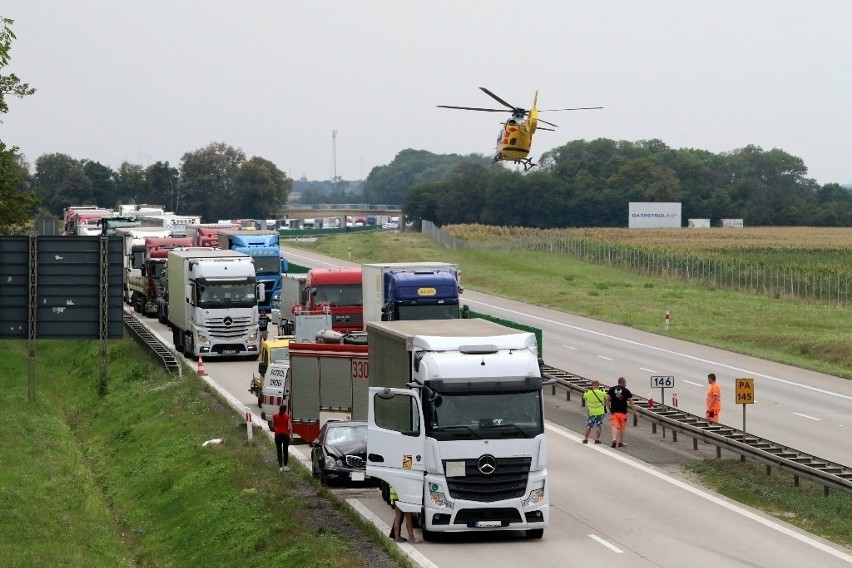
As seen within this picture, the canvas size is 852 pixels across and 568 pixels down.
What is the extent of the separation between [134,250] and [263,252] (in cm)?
1002

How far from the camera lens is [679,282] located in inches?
3541

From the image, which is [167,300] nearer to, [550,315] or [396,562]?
[550,315]

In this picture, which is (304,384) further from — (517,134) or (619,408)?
(517,134)

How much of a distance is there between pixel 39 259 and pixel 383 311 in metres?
12.1

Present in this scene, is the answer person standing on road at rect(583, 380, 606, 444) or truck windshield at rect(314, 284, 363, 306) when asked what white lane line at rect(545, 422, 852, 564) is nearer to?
person standing on road at rect(583, 380, 606, 444)

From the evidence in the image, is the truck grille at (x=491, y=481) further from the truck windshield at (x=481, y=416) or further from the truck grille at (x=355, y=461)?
the truck grille at (x=355, y=461)

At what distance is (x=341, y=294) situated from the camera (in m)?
52.2

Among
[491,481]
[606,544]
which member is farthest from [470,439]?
[606,544]

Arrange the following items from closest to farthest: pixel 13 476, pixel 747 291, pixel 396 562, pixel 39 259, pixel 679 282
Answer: pixel 396 562 < pixel 13 476 < pixel 39 259 < pixel 747 291 < pixel 679 282

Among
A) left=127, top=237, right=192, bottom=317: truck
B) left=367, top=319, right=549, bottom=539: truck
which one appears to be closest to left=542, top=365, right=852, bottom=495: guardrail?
left=367, top=319, right=549, bottom=539: truck

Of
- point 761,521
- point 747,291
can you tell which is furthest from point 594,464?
point 747,291

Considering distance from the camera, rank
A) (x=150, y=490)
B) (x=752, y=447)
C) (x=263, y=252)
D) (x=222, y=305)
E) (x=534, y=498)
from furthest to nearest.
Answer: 1. (x=263, y=252)
2. (x=222, y=305)
3. (x=150, y=490)
4. (x=752, y=447)
5. (x=534, y=498)

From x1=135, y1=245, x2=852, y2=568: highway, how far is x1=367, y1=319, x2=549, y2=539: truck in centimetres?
58

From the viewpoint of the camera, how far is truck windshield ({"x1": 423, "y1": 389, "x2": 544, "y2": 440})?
2142 cm
